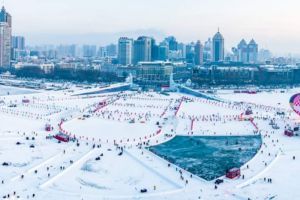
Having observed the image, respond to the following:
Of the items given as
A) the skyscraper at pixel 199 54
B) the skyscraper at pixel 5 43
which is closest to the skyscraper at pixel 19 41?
the skyscraper at pixel 5 43

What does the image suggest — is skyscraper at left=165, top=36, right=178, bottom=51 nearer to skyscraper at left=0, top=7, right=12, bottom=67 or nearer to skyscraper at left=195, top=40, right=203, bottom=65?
skyscraper at left=195, top=40, right=203, bottom=65

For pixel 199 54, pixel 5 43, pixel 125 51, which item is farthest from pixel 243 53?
pixel 5 43

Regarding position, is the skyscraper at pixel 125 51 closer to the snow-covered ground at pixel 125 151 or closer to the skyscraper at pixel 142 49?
the skyscraper at pixel 142 49

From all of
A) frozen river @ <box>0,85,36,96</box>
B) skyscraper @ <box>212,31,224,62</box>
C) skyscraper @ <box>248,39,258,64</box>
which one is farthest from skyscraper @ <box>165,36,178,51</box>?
frozen river @ <box>0,85,36,96</box>

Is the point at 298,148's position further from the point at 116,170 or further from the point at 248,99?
the point at 248,99

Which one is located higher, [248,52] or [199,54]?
[248,52]

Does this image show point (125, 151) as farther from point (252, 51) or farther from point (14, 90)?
point (252, 51)
